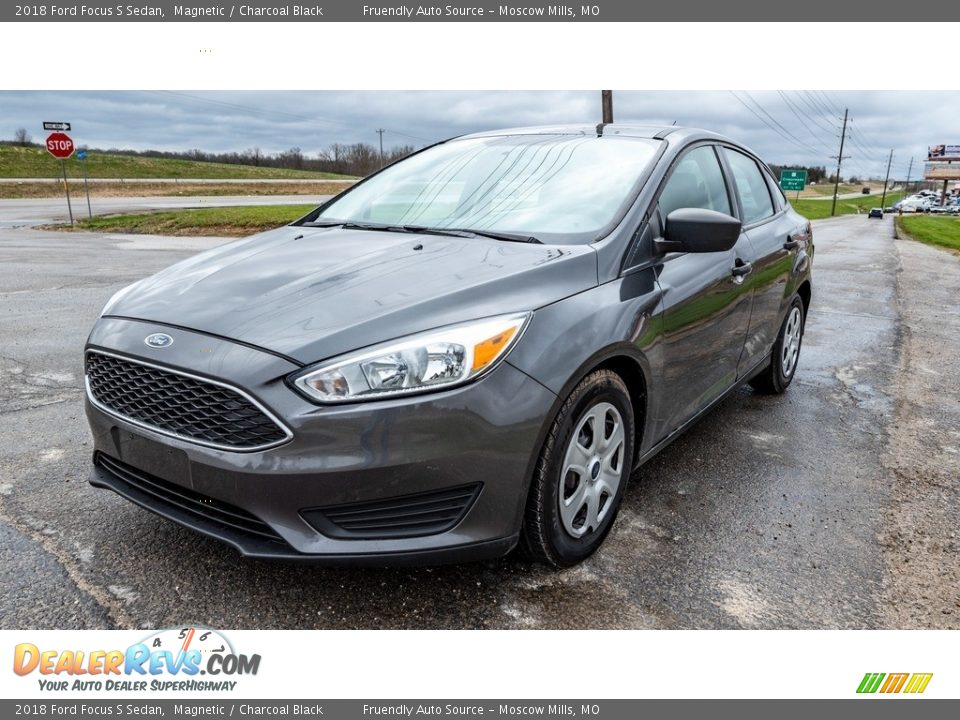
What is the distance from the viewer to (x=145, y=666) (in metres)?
2.16

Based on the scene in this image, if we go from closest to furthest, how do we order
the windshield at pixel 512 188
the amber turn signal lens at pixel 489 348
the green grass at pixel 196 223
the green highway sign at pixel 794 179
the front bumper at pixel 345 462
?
the front bumper at pixel 345 462 < the amber turn signal lens at pixel 489 348 < the windshield at pixel 512 188 < the green grass at pixel 196 223 < the green highway sign at pixel 794 179

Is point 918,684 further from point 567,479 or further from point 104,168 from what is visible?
point 104,168

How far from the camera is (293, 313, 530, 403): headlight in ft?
6.73

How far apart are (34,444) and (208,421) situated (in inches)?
84.8

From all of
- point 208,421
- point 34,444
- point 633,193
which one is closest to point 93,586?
point 208,421

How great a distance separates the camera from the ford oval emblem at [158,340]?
226cm

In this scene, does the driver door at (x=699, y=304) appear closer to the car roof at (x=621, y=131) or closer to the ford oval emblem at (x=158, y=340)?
the car roof at (x=621, y=131)

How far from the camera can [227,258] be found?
2.97 metres

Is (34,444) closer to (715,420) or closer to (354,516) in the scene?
(354,516)

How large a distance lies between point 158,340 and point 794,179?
217 ft

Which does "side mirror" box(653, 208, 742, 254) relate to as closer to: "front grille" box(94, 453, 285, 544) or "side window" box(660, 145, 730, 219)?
"side window" box(660, 145, 730, 219)

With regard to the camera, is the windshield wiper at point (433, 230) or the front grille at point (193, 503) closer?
the front grille at point (193, 503)

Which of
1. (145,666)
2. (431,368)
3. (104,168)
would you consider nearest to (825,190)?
(104,168)

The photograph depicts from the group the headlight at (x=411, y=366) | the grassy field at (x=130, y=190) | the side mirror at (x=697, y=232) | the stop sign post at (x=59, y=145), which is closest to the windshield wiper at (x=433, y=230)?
the side mirror at (x=697, y=232)
